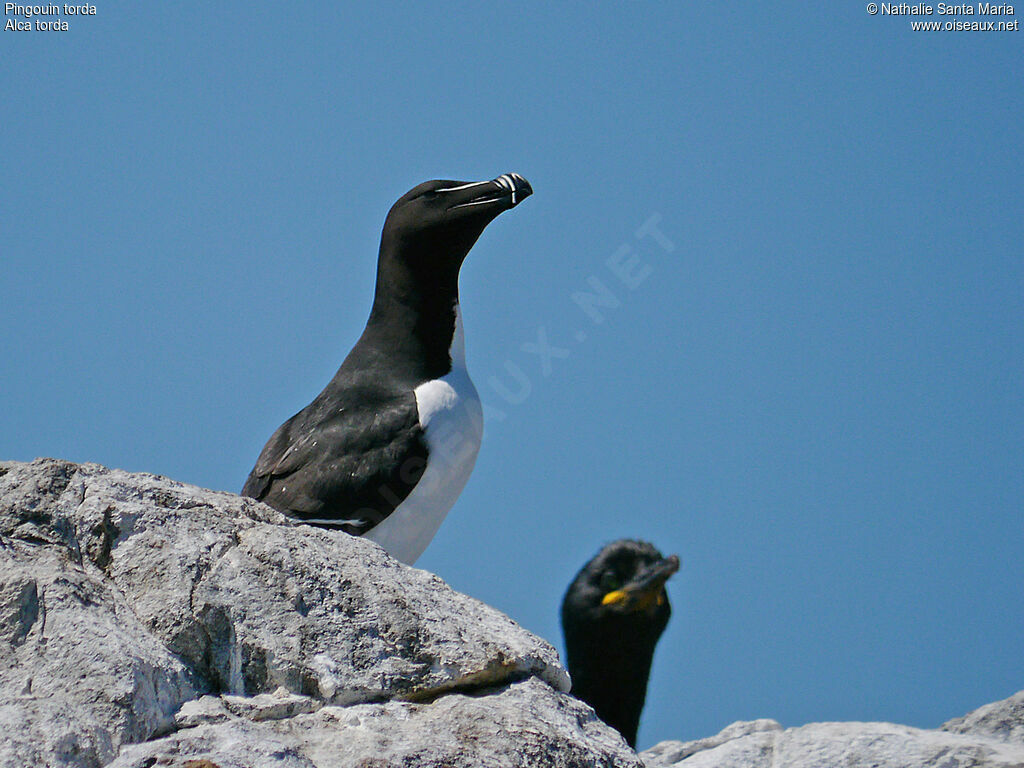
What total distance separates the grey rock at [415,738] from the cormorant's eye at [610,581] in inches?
218

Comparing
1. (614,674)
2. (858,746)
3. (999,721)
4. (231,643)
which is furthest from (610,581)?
(231,643)

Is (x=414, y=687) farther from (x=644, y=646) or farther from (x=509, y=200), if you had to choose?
(x=644, y=646)

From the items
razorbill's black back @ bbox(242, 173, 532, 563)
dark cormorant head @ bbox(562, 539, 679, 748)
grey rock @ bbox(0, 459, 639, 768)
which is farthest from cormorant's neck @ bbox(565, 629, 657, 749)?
grey rock @ bbox(0, 459, 639, 768)

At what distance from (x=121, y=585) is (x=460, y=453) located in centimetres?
428

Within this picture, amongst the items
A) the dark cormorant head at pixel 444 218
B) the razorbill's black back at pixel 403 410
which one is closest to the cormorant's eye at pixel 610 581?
the razorbill's black back at pixel 403 410

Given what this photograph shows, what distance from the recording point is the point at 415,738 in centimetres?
281

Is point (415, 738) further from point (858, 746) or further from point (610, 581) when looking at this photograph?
point (610, 581)

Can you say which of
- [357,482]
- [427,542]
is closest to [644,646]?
[427,542]

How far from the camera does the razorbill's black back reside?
22.7 feet

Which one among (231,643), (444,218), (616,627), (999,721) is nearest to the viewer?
(231,643)

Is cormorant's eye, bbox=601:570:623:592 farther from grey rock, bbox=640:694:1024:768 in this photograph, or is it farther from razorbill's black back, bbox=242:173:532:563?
razorbill's black back, bbox=242:173:532:563

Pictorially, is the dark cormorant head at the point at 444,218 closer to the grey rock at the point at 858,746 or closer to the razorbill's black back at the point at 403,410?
the razorbill's black back at the point at 403,410

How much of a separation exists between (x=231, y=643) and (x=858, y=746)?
4.38 m

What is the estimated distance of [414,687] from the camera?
9.99 feet
